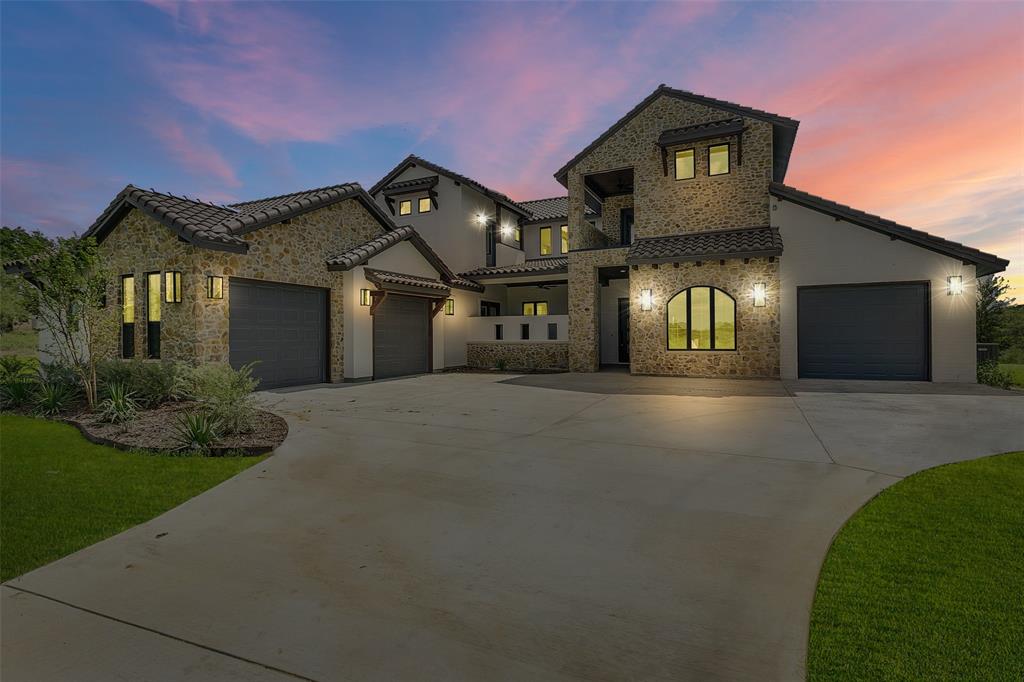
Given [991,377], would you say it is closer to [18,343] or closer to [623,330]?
[623,330]

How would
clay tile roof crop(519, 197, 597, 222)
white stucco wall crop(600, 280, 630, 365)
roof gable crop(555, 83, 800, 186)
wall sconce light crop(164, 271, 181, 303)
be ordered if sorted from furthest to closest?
clay tile roof crop(519, 197, 597, 222) → white stucco wall crop(600, 280, 630, 365) → roof gable crop(555, 83, 800, 186) → wall sconce light crop(164, 271, 181, 303)

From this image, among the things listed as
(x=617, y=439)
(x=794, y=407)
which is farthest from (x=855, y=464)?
(x=794, y=407)

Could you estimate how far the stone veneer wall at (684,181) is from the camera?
50.4 ft

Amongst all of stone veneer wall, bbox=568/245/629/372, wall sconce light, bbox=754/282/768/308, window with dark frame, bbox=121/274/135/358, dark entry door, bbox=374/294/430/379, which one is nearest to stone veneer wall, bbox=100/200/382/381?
window with dark frame, bbox=121/274/135/358

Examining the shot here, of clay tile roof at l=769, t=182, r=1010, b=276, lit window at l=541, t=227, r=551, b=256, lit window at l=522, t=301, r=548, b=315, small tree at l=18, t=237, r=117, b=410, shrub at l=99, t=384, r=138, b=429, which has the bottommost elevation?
shrub at l=99, t=384, r=138, b=429

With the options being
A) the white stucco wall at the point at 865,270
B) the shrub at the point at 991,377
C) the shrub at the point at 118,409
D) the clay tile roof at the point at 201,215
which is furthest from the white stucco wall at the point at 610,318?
the shrub at the point at 118,409

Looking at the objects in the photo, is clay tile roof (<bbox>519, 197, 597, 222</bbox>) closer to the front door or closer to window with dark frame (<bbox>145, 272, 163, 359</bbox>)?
the front door

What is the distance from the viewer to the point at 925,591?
275cm

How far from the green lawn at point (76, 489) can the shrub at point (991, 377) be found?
59.2ft

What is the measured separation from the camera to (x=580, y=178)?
1795 cm

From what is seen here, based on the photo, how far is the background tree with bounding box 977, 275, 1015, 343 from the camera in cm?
1862

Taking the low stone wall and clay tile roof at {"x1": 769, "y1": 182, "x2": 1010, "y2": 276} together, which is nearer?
clay tile roof at {"x1": 769, "y1": 182, "x2": 1010, "y2": 276}

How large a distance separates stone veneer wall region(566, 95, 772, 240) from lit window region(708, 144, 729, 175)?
16cm

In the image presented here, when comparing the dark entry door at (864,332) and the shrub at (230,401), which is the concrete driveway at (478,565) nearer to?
the shrub at (230,401)
